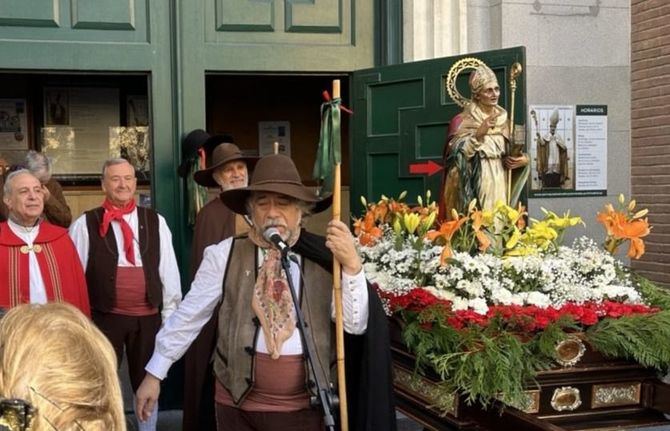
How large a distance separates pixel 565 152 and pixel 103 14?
10.8 ft

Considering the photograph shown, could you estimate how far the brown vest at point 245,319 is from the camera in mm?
3604

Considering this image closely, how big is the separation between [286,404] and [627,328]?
5.14ft

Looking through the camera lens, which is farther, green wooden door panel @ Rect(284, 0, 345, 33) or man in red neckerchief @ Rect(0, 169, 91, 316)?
green wooden door panel @ Rect(284, 0, 345, 33)

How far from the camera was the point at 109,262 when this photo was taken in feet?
A: 18.4

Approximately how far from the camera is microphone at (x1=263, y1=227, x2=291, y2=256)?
10.8 feet

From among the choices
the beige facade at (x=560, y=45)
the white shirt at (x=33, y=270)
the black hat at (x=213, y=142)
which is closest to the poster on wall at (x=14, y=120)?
the black hat at (x=213, y=142)

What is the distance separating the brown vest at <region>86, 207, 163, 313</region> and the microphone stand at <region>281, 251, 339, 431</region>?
231 cm

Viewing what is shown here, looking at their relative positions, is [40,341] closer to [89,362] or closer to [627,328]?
[89,362]

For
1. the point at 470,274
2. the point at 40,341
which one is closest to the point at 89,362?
the point at 40,341

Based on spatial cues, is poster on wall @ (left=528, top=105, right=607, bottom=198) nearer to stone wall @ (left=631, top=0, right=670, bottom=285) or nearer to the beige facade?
the beige facade

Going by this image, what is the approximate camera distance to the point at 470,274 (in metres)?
4.29

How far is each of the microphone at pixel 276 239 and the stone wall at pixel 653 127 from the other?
6.83m

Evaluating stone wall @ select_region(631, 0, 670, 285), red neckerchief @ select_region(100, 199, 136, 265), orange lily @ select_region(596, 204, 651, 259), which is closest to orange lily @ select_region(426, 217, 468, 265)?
orange lily @ select_region(596, 204, 651, 259)

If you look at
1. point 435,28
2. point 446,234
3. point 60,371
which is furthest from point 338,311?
point 435,28
